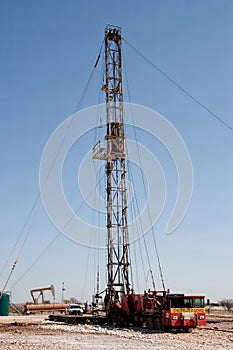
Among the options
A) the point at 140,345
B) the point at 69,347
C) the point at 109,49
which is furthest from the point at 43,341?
the point at 109,49

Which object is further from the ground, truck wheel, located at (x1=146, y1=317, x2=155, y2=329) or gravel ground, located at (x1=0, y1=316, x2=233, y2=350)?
truck wheel, located at (x1=146, y1=317, x2=155, y2=329)

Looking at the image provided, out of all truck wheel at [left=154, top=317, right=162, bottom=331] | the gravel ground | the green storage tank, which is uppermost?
the green storage tank

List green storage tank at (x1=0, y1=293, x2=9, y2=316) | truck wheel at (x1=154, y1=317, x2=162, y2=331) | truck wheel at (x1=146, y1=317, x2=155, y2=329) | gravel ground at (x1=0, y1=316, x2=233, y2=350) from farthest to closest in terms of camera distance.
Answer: green storage tank at (x1=0, y1=293, x2=9, y2=316) → truck wheel at (x1=146, y1=317, x2=155, y2=329) → truck wheel at (x1=154, y1=317, x2=162, y2=331) → gravel ground at (x1=0, y1=316, x2=233, y2=350)

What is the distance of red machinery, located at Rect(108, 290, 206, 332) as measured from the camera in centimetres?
2531

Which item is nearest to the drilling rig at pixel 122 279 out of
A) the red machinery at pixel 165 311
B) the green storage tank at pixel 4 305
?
the red machinery at pixel 165 311

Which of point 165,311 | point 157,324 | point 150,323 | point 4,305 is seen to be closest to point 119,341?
point 165,311

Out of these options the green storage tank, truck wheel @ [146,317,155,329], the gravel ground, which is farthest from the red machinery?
the green storage tank

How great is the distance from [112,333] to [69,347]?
23.4 ft

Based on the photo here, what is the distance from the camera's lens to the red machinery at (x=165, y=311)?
25312mm

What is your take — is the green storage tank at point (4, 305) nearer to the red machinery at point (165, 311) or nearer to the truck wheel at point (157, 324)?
the red machinery at point (165, 311)

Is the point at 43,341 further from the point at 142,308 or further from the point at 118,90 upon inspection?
the point at 118,90

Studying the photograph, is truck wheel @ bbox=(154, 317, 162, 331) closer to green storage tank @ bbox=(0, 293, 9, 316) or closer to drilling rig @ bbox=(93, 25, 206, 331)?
drilling rig @ bbox=(93, 25, 206, 331)

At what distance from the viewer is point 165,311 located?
2567 centimetres

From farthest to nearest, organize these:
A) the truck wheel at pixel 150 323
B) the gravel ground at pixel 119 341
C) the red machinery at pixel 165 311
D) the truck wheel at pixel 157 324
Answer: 1. the truck wheel at pixel 150 323
2. the truck wheel at pixel 157 324
3. the red machinery at pixel 165 311
4. the gravel ground at pixel 119 341
